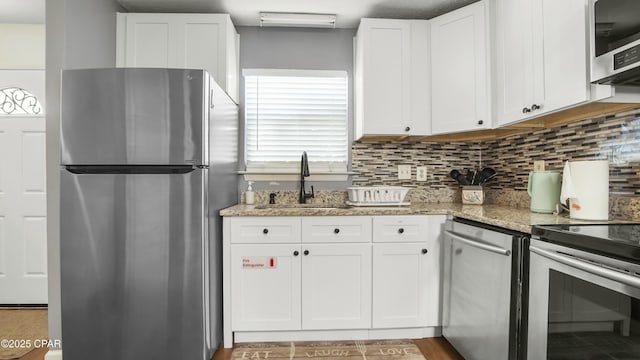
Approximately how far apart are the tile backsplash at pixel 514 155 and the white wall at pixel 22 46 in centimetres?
287

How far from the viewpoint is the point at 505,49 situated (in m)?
2.05

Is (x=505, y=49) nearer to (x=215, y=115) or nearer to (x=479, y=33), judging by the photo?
(x=479, y=33)

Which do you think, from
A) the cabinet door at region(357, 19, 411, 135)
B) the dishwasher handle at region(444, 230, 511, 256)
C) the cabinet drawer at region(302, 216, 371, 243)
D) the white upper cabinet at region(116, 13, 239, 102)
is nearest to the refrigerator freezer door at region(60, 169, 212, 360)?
the cabinet drawer at region(302, 216, 371, 243)

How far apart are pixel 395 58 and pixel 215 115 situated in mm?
1367

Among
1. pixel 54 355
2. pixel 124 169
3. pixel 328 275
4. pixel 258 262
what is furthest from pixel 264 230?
pixel 54 355

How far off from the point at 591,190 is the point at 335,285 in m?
1.44

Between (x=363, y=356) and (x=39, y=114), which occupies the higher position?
(x=39, y=114)

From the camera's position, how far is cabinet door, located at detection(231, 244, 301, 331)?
83.4 inches

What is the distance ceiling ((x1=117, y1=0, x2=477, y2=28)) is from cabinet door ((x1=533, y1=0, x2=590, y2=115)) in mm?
915

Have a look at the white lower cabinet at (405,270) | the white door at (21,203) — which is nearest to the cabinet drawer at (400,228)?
the white lower cabinet at (405,270)

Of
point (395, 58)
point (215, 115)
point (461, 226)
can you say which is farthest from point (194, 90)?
point (461, 226)

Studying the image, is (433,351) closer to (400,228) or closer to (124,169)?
(400,228)

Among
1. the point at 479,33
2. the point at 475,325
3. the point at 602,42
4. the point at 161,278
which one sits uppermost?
the point at 479,33

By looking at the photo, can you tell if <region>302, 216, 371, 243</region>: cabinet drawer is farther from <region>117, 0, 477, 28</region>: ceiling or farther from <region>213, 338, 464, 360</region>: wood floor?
<region>117, 0, 477, 28</region>: ceiling
